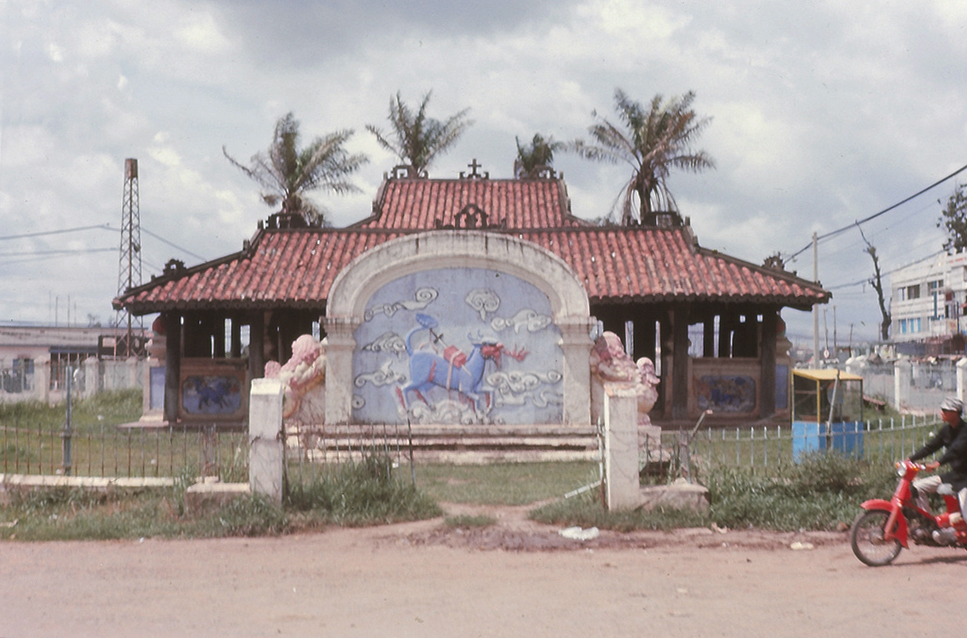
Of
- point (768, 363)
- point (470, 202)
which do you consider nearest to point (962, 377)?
point (768, 363)

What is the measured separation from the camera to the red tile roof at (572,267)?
19328mm

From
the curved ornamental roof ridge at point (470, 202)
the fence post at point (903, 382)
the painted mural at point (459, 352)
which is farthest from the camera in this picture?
the fence post at point (903, 382)

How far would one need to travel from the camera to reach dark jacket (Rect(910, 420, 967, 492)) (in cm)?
862

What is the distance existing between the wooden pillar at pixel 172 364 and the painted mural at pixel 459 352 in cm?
640

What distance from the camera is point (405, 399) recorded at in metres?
16.0

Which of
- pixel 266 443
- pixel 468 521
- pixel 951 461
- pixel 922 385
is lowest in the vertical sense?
pixel 468 521

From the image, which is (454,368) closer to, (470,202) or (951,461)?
(951,461)

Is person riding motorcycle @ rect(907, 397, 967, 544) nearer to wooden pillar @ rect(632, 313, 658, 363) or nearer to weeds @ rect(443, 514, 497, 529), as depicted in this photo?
weeds @ rect(443, 514, 497, 529)

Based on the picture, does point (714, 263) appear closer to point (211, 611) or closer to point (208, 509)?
point (208, 509)

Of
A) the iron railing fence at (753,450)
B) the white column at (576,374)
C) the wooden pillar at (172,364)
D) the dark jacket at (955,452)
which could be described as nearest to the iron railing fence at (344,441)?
the white column at (576,374)

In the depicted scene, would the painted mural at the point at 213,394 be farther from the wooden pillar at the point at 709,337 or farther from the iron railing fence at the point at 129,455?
the wooden pillar at the point at 709,337

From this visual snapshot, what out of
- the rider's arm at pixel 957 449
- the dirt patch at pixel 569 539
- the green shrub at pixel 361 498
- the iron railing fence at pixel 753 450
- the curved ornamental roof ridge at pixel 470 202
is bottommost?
the dirt patch at pixel 569 539

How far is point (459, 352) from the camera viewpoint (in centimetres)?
1603

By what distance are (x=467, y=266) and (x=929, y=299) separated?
50.3m
